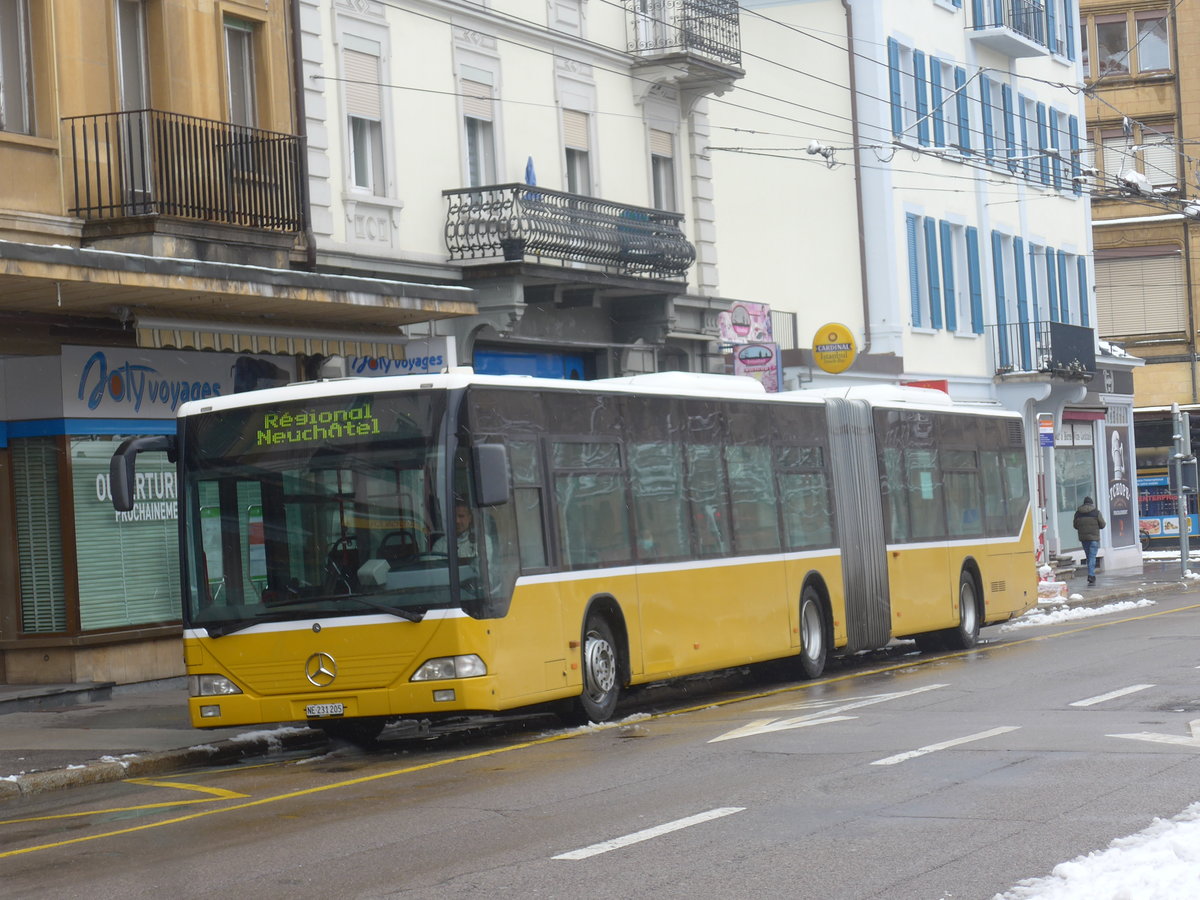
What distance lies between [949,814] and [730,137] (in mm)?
29963

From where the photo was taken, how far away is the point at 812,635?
19703 mm

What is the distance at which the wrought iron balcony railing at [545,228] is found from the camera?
24.2 metres

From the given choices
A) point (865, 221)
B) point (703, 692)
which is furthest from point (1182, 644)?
point (865, 221)

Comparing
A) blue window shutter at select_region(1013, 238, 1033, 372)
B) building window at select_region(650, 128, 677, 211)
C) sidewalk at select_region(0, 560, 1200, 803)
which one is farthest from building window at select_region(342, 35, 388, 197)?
blue window shutter at select_region(1013, 238, 1033, 372)

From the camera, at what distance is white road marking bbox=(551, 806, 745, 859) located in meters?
8.71

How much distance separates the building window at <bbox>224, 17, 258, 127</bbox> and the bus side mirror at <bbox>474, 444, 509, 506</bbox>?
31.1 ft

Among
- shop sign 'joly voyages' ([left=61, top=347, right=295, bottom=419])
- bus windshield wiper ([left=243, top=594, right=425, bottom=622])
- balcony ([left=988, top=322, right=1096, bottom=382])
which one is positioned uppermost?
balcony ([left=988, top=322, right=1096, bottom=382])

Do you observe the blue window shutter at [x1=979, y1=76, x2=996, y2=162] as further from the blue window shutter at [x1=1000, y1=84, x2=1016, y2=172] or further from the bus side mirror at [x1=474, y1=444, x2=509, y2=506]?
the bus side mirror at [x1=474, y1=444, x2=509, y2=506]

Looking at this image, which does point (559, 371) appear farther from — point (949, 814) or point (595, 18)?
point (949, 814)

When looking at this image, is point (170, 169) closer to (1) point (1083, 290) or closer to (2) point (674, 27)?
(2) point (674, 27)

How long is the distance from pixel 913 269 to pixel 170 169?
932 inches

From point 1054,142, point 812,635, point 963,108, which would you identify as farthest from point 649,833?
point 1054,142

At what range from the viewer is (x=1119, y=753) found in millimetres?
11492

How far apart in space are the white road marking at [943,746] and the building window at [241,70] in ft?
40.7
